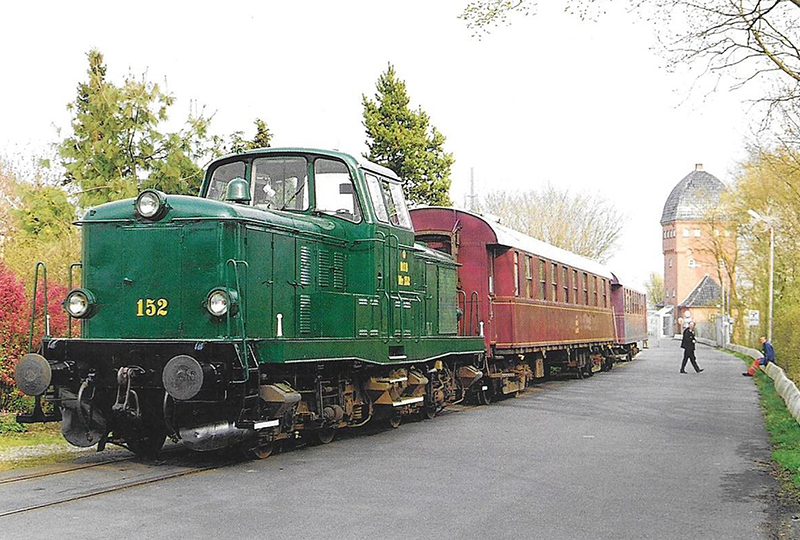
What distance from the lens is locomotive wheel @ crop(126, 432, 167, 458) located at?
10516mm

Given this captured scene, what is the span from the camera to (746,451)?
12.0 metres

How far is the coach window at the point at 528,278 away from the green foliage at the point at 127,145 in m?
7.81

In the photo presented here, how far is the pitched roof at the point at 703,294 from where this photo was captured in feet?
358

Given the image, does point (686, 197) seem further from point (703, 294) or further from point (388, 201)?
point (388, 201)

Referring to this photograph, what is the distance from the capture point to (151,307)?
10.2 meters

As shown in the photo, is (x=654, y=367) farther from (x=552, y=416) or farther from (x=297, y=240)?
(x=297, y=240)

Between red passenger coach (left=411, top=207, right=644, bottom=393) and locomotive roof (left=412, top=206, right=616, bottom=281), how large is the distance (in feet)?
0.09

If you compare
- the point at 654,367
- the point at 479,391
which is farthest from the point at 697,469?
the point at 654,367

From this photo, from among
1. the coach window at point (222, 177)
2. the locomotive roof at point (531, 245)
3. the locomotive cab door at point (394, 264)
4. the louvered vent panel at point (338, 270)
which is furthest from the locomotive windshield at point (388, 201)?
the locomotive roof at point (531, 245)

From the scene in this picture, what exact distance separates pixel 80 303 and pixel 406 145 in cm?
2911

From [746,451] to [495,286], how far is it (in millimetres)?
7866

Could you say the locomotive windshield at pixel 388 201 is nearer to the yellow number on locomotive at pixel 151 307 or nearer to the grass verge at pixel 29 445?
the yellow number on locomotive at pixel 151 307

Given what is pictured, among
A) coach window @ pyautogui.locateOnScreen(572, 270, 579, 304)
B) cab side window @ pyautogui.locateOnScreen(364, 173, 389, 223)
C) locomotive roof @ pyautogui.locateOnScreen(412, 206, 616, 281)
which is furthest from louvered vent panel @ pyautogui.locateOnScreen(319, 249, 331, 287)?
coach window @ pyautogui.locateOnScreen(572, 270, 579, 304)

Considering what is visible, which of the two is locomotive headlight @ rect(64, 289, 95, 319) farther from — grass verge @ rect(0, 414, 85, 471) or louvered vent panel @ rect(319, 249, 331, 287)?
louvered vent panel @ rect(319, 249, 331, 287)
